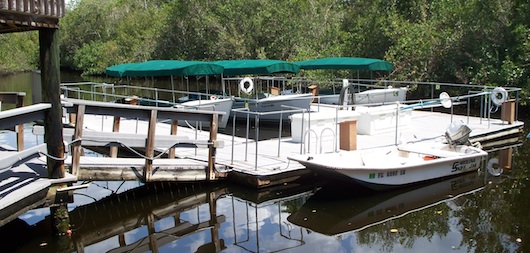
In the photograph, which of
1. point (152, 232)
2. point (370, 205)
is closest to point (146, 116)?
point (152, 232)

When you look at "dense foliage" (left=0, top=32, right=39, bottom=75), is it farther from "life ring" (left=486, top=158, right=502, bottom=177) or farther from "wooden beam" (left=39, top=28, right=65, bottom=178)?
"wooden beam" (left=39, top=28, right=65, bottom=178)

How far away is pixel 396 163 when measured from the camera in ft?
38.8

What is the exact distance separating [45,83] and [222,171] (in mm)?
4577

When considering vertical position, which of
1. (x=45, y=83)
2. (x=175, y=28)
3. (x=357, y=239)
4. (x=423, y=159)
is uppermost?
(x=175, y=28)

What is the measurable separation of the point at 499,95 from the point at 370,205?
29.2ft

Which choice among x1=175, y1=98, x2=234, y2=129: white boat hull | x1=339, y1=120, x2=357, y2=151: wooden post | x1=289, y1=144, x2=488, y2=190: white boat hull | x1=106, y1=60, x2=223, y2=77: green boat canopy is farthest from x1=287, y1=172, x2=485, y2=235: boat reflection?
x1=106, y1=60, x2=223, y2=77: green boat canopy

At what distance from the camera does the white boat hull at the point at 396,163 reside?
11094 mm

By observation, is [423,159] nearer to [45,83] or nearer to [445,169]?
[445,169]

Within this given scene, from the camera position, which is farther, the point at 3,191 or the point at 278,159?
the point at 278,159

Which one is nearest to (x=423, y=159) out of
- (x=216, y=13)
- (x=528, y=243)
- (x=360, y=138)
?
(x=360, y=138)

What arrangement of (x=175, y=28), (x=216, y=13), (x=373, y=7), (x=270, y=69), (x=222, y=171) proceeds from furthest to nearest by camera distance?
1. (x=175, y=28)
2. (x=216, y=13)
3. (x=373, y=7)
4. (x=270, y=69)
5. (x=222, y=171)

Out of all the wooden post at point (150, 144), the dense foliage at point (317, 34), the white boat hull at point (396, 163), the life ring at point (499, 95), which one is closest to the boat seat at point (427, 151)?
the white boat hull at point (396, 163)

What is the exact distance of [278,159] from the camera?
42.2 feet

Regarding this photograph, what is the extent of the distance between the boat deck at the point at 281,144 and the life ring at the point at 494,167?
1403 mm
